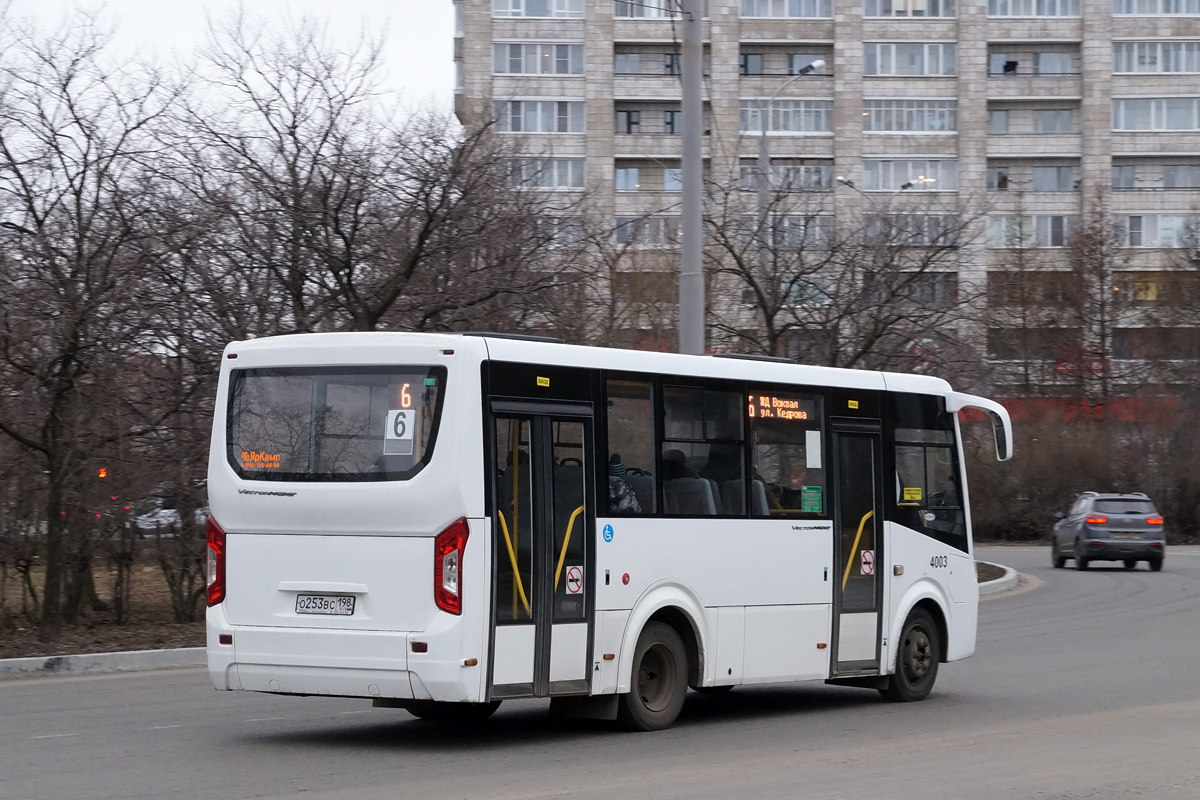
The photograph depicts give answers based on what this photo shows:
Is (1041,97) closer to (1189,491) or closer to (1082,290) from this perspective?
(1082,290)

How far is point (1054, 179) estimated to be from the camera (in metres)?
81.8

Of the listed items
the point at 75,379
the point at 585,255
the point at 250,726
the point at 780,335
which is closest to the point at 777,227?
the point at 780,335

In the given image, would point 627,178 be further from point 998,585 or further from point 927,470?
point 927,470

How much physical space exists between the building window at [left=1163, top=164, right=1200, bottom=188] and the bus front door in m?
78.2

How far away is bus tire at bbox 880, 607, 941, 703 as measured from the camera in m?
13.9

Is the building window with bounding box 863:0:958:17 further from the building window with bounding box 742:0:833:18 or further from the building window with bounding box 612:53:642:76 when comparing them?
the building window with bounding box 612:53:642:76

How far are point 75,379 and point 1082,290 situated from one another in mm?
56675

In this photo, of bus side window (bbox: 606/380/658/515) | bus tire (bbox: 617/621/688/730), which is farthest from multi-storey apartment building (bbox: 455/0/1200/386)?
bus tire (bbox: 617/621/688/730)

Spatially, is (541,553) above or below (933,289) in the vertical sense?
below

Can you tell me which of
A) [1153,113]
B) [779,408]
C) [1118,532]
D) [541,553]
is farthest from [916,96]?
[541,553]

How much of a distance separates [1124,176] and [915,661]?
7393cm

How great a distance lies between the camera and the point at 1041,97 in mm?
80312

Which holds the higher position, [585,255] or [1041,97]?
[1041,97]

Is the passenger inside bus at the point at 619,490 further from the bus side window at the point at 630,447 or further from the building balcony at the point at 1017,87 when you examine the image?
the building balcony at the point at 1017,87
